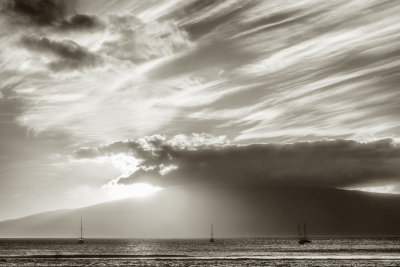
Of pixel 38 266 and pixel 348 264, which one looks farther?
pixel 348 264

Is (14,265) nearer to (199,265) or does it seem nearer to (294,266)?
(199,265)

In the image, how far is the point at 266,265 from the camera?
433 feet

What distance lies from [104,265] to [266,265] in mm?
38342

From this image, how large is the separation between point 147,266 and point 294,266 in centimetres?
3400

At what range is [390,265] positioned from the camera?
13050 centimetres

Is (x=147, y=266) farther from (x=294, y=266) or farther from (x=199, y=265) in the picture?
(x=294, y=266)

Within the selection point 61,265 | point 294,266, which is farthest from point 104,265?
point 294,266

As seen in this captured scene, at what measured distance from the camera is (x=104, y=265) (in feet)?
431

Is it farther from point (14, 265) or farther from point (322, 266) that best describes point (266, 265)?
point (14, 265)

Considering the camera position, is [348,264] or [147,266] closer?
[147,266]

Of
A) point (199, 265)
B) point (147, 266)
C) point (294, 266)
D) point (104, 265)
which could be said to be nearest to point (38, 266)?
point (104, 265)

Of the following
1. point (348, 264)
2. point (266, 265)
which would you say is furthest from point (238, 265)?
point (348, 264)

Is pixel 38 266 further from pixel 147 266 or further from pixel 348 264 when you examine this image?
pixel 348 264

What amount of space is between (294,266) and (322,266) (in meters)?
6.43
